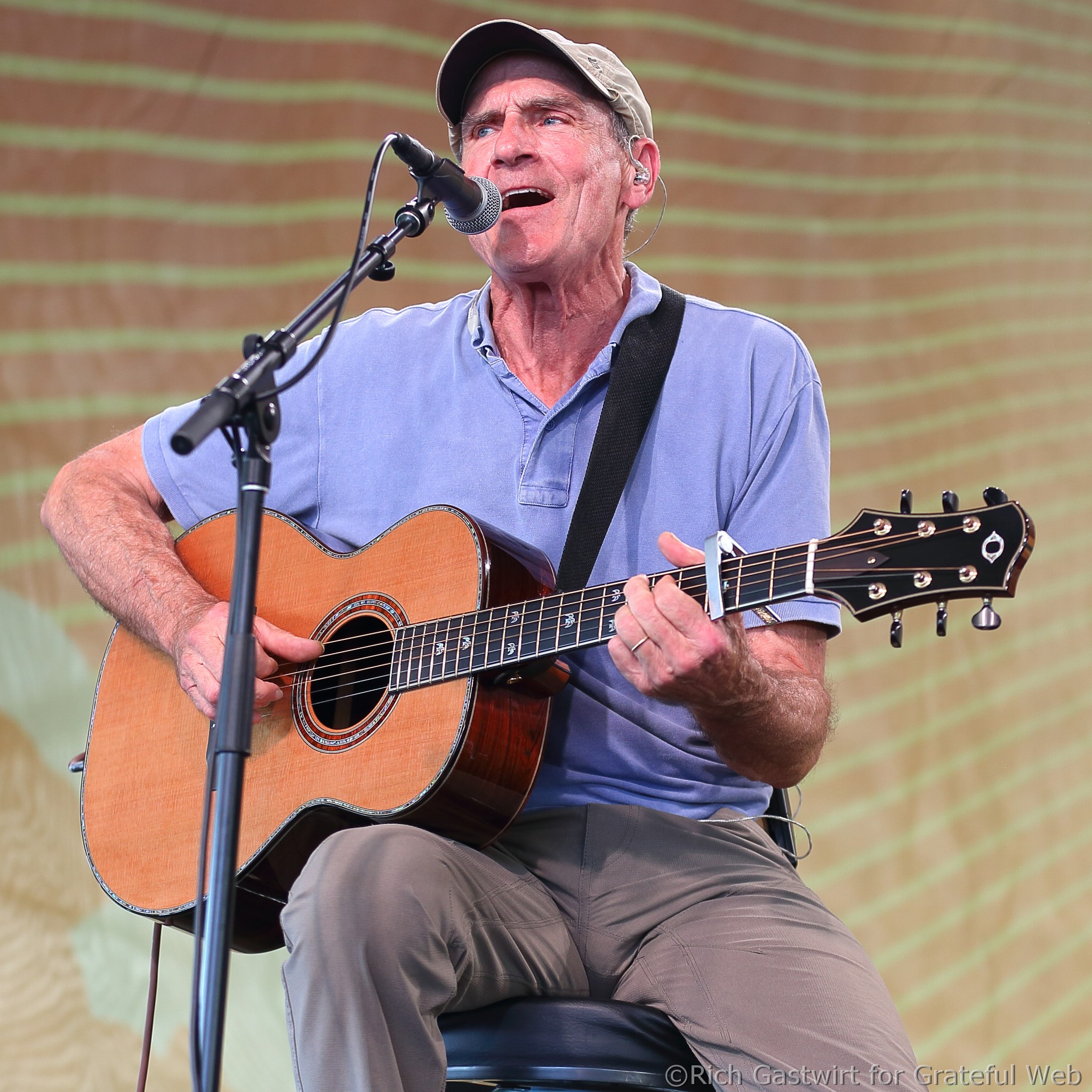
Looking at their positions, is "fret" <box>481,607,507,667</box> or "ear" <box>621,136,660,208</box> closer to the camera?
"fret" <box>481,607,507,667</box>

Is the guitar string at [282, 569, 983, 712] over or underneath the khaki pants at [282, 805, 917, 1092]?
over

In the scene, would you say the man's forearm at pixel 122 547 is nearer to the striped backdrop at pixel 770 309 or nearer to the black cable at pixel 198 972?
the black cable at pixel 198 972

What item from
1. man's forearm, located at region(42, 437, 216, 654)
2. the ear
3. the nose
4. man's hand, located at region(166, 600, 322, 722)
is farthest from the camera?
the ear

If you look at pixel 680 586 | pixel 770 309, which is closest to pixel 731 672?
pixel 680 586

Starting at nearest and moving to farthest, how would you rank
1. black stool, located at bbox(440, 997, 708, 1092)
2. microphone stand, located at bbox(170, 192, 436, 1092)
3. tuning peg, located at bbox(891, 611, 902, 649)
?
microphone stand, located at bbox(170, 192, 436, 1092), tuning peg, located at bbox(891, 611, 902, 649), black stool, located at bbox(440, 997, 708, 1092)

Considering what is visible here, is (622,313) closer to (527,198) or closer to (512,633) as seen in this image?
(527,198)

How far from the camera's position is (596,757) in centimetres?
186

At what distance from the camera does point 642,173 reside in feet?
7.59

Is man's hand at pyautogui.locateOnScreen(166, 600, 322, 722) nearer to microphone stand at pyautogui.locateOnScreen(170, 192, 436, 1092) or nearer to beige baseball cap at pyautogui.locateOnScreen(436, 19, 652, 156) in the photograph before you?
microphone stand at pyautogui.locateOnScreen(170, 192, 436, 1092)

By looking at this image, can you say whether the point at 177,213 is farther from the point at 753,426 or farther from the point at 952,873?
the point at 952,873

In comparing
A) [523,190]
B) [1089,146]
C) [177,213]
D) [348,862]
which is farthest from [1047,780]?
[177,213]

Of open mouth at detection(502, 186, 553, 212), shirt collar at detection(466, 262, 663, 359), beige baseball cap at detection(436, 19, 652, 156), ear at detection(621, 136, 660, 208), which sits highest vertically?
beige baseball cap at detection(436, 19, 652, 156)

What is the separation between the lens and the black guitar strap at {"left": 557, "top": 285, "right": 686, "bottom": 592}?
188 cm

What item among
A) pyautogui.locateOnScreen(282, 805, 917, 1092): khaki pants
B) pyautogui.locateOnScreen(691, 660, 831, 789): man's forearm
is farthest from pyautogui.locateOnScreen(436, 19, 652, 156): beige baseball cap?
pyautogui.locateOnScreen(282, 805, 917, 1092): khaki pants
